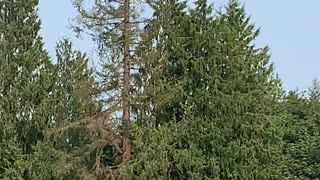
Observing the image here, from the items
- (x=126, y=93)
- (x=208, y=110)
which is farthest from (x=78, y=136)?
(x=208, y=110)

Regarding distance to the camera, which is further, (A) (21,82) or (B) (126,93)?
(A) (21,82)

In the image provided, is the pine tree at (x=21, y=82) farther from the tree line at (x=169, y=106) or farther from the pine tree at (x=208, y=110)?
the pine tree at (x=208, y=110)

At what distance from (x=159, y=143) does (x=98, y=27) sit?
440 centimetres

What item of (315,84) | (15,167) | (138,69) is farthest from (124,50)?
(315,84)

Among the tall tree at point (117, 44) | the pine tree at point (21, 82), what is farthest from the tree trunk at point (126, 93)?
the pine tree at point (21, 82)

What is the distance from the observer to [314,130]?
30625 mm

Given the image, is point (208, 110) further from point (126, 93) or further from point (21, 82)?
point (21, 82)

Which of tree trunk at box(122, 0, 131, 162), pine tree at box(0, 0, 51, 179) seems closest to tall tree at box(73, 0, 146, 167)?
tree trunk at box(122, 0, 131, 162)

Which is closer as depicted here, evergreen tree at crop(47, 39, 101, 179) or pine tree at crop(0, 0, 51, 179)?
evergreen tree at crop(47, 39, 101, 179)

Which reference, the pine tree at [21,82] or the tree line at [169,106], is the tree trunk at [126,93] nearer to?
the tree line at [169,106]

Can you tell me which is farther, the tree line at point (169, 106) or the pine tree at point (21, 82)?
the pine tree at point (21, 82)

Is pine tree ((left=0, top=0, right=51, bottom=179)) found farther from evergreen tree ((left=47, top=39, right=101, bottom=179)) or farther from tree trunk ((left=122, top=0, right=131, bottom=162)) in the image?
tree trunk ((left=122, top=0, right=131, bottom=162))

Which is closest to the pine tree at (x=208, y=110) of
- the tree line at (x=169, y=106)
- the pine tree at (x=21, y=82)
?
the tree line at (x=169, y=106)

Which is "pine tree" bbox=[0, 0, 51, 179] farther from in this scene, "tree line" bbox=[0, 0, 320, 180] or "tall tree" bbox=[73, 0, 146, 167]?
"tall tree" bbox=[73, 0, 146, 167]
